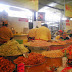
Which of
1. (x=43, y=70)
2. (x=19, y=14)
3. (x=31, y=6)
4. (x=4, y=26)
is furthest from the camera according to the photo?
(x=19, y=14)

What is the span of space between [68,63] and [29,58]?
0.78 meters

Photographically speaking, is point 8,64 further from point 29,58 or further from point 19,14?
point 19,14

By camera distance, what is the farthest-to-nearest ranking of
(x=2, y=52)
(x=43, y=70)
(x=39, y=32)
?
1. (x=39, y=32)
2. (x=2, y=52)
3. (x=43, y=70)

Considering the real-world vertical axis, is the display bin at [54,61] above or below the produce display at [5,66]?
below

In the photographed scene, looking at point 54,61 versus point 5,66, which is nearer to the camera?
point 5,66

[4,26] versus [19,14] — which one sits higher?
[19,14]

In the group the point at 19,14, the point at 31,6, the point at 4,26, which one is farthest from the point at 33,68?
the point at 19,14

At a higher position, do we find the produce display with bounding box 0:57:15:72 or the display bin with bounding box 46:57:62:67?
the produce display with bounding box 0:57:15:72

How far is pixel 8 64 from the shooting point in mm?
1430

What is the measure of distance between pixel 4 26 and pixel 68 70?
78.2 inches

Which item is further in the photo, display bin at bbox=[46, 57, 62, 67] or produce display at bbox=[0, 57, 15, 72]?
display bin at bbox=[46, 57, 62, 67]

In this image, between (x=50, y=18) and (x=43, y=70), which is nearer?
(x=43, y=70)

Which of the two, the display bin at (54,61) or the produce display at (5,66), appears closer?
the produce display at (5,66)

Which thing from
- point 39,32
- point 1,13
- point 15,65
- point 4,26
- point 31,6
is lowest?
point 15,65
